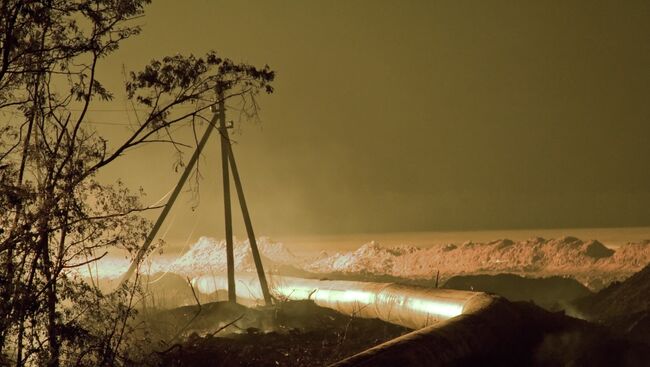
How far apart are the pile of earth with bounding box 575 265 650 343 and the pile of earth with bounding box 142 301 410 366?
3.88 m

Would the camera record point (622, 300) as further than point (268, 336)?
No

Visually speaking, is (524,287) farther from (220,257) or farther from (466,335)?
(220,257)

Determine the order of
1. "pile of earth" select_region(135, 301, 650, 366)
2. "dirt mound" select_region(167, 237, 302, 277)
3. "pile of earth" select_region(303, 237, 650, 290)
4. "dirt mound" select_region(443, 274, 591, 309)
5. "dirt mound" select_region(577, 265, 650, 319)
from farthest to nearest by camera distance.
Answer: "dirt mound" select_region(167, 237, 302, 277)
"pile of earth" select_region(303, 237, 650, 290)
"dirt mound" select_region(443, 274, 591, 309)
"dirt mound" select_region(577, 265, 650, 319)
"pile of earth" select_region(135, 301, 650, 366)

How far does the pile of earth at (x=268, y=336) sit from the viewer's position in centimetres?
1180

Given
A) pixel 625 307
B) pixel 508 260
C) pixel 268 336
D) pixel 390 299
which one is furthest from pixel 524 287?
pixel 508 260

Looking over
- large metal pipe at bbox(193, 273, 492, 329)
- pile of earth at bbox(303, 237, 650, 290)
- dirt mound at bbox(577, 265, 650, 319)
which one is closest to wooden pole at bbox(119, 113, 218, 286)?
large metal pipe at bbox(193, 273, 492, 329)

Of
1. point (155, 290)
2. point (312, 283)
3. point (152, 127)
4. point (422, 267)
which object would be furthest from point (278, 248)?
point (152, 127)

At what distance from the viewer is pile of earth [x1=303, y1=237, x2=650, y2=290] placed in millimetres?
27062

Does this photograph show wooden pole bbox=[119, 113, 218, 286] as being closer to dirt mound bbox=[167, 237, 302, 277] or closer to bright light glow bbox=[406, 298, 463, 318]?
bright light glow bbox=[406, 298, 463, 318]

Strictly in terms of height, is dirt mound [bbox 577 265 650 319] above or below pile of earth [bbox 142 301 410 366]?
above

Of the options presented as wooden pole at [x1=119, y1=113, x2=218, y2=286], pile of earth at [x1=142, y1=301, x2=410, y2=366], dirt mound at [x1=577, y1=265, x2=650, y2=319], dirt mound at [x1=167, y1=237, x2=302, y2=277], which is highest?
wooden pole at [x1=119, y1=113, x2=218, y2=286]

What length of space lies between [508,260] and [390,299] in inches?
784

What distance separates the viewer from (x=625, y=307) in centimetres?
1312

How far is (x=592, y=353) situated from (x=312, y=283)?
9.83 m
